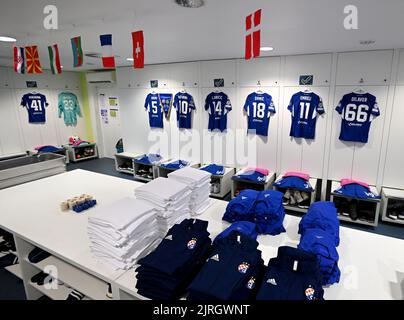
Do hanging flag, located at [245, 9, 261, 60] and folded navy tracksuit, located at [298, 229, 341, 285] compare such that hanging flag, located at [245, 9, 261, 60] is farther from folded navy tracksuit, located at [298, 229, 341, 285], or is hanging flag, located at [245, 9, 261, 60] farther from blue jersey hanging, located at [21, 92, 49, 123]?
blue jersey hanging, located at [21, 92, 49, 123]

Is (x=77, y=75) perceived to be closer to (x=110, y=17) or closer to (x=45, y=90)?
(x=45, y=90)

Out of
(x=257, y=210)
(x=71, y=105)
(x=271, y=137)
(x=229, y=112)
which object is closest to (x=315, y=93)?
(x=271, y=137)

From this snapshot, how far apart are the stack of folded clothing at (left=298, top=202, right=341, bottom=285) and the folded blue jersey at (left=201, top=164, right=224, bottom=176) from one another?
124 inches

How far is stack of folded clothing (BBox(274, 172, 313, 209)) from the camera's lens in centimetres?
443

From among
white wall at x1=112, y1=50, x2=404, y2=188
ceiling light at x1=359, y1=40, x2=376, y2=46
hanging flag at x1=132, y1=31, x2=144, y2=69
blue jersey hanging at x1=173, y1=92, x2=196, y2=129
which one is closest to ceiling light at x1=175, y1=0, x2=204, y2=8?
hanging flag at x1=132, y1=31, x2=144, y2=69

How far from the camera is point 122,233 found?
167 centimetres

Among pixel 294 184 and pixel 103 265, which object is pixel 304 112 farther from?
pixel 103 265

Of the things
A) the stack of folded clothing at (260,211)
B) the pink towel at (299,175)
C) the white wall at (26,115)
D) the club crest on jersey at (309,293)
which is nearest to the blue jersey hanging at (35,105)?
the white wall at (26,115)

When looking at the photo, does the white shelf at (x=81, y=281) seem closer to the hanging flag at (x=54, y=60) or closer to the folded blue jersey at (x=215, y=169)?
the hanging flag at (x=54, y=60)

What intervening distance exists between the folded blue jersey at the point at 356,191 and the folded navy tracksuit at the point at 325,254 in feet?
9.77

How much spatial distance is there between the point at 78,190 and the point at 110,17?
190 centimetres

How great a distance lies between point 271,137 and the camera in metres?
5.12

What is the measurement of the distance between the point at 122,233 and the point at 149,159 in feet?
15.1

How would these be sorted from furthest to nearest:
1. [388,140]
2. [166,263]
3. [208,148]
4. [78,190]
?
[208,148] < [388,140] < [78,190] < [166,263]
